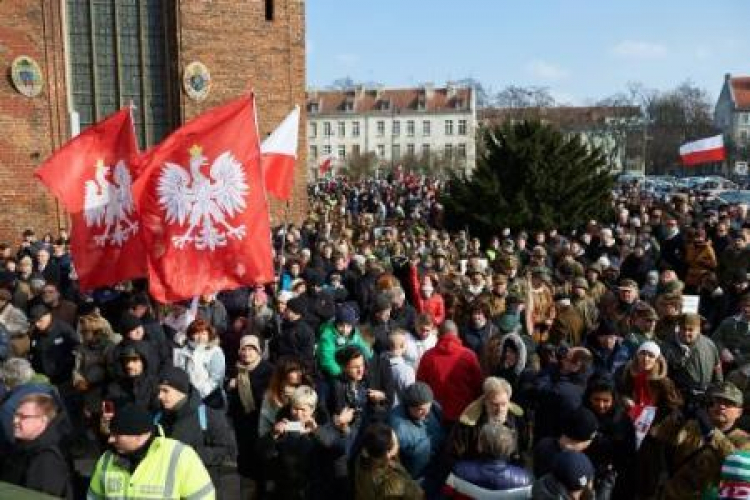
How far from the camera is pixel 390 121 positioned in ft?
287

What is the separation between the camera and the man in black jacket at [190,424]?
4.55 meters

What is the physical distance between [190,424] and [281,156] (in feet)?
13.3

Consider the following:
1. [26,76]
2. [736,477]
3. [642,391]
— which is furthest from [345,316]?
[26,76]

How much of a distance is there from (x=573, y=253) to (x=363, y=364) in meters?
6.79

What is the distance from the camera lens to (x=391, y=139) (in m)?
88.1

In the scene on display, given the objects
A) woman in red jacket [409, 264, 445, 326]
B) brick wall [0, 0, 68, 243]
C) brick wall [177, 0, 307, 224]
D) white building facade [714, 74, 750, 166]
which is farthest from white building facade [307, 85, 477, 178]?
woman in red jacket [409, 264, 445, 326]

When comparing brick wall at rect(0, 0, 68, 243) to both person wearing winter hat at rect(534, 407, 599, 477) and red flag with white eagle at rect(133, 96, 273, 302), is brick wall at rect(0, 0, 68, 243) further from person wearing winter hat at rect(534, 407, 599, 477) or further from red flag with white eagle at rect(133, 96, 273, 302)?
person wearing winter hat at rect(534, 407, 599, 477)

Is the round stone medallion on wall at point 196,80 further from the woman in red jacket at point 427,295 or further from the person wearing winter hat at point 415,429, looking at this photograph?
the person wearing winter hat at point 415,429

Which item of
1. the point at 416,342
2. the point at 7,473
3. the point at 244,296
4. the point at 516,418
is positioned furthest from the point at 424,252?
the point at 7,473

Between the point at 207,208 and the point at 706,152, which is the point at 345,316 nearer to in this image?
the point at 207,208

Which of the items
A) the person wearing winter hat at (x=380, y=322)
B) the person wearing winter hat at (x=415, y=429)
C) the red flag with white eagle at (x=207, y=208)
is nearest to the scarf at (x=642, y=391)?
the person wearing winter hat at (x=415, y=429)

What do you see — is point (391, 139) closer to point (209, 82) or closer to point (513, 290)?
point (209, 82)

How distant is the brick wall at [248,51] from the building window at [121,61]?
2.51ft

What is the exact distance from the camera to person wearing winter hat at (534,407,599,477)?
13.6ft
